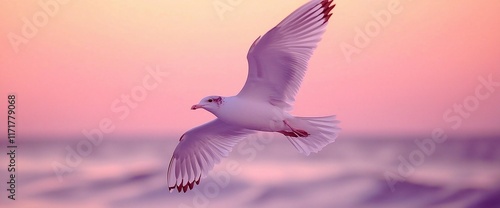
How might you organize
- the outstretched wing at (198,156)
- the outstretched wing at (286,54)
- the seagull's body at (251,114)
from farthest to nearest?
the outstretched wing at (198,156) → the seagull's body at (251,114) → the outstretched wing at (286,54)

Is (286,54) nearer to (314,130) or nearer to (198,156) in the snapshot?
(314,130)

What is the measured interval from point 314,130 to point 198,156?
442 millimetres

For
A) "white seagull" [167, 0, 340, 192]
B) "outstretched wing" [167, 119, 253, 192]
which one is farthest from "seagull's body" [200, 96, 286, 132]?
"outstretched wing" [167, 119, 253, 192]

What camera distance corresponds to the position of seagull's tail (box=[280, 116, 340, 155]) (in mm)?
2383

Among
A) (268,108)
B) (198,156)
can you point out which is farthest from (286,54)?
(198,156)

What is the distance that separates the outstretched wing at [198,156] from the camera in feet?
8.50

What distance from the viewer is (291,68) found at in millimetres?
2340

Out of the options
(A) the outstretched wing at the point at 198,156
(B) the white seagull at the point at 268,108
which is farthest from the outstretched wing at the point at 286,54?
(A) the outstretched wing at the point at 198,156

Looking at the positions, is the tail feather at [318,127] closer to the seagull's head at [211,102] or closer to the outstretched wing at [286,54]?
the outstretched wing at [286,54]

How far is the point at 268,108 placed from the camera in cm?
239

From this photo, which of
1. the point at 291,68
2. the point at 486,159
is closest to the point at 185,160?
the point at 291,68

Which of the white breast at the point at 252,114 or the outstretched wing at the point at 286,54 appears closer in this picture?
the outstretched wing at the point at 286,54

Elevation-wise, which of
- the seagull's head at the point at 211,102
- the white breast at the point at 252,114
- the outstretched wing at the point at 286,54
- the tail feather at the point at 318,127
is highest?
the outstretched wing at the point at 286,54

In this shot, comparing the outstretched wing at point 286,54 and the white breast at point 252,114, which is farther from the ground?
the outstretched wing at point 286,54
